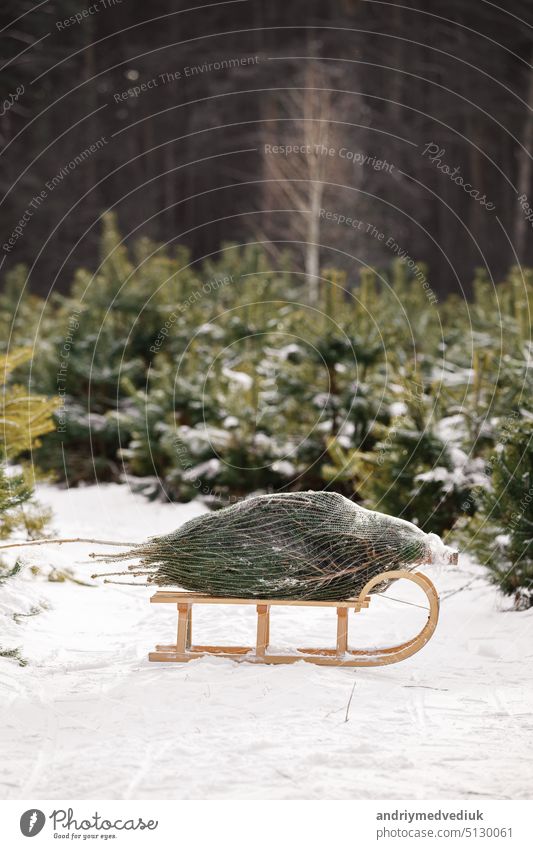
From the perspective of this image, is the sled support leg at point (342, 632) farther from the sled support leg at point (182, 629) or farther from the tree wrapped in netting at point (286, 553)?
the sled support leg at point (182, 629)

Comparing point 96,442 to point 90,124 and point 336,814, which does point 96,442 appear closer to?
point 336,814

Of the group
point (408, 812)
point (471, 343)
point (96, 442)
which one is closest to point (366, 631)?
point (408, 812)

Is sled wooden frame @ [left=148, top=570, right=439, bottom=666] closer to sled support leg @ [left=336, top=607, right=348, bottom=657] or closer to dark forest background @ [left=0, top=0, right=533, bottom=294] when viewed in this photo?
sled support leg @ [left=336, top=607, right=348, bottom=657]

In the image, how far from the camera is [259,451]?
34.4 ft

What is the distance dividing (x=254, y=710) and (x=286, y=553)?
3.06ft

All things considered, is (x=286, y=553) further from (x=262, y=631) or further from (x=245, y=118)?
(x=245, y=118)

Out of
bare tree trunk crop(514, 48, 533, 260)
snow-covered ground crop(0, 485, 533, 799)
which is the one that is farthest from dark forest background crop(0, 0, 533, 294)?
snow-covered ground crop(0, 485, 533, 799)

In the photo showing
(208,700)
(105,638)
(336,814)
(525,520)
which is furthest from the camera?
(525,520)

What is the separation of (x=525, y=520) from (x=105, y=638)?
282 centimetres

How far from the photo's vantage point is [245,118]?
27203mm

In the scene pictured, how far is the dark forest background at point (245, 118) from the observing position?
24141mm

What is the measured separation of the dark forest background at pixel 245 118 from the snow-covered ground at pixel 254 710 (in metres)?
17.7

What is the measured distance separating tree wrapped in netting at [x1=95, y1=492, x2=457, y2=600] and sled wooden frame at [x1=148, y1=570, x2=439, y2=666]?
7cm

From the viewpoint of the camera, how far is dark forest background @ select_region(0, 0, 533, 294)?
79.2ft
